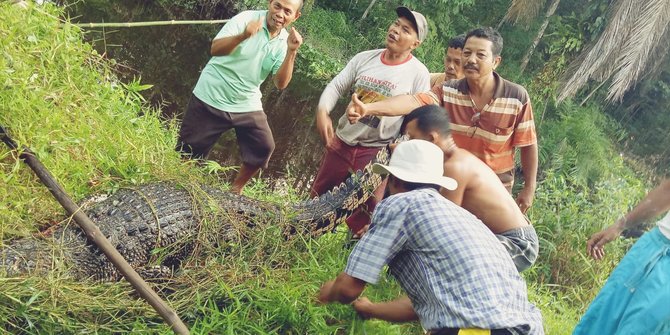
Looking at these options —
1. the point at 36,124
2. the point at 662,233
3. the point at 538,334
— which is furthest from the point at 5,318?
the point at 662,233

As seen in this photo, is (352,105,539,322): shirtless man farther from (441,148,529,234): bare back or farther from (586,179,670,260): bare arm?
(586,179,670,260): bare arm

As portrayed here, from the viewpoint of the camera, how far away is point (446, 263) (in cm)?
253

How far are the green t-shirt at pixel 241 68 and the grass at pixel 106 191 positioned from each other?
0.44 meters

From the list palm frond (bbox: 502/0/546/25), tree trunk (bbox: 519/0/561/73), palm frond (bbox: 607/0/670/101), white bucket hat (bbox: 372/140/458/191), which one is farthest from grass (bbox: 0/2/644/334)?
tree trunk (bbox: 519/0/561/73)

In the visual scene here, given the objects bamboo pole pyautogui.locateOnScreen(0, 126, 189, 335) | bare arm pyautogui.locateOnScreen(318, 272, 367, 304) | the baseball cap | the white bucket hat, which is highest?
the baseball cap

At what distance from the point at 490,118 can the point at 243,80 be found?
5.27 ft

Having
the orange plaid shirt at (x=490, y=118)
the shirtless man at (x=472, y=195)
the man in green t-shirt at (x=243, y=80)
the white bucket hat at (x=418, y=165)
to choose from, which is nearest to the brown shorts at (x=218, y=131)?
the man in green t-shirt at (x=243, y=80)

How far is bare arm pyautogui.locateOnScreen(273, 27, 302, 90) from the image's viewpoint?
4188mm

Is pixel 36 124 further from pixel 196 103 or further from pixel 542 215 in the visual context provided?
pixel 542 215

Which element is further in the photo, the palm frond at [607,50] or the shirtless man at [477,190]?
the palm frond at [607,50]

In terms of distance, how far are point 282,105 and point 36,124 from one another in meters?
6.87

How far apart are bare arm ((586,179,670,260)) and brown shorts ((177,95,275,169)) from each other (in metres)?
2.21

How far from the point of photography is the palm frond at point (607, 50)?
1240cm

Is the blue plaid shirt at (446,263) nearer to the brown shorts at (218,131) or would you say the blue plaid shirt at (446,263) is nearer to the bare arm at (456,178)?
the bare arm at (456,178)
